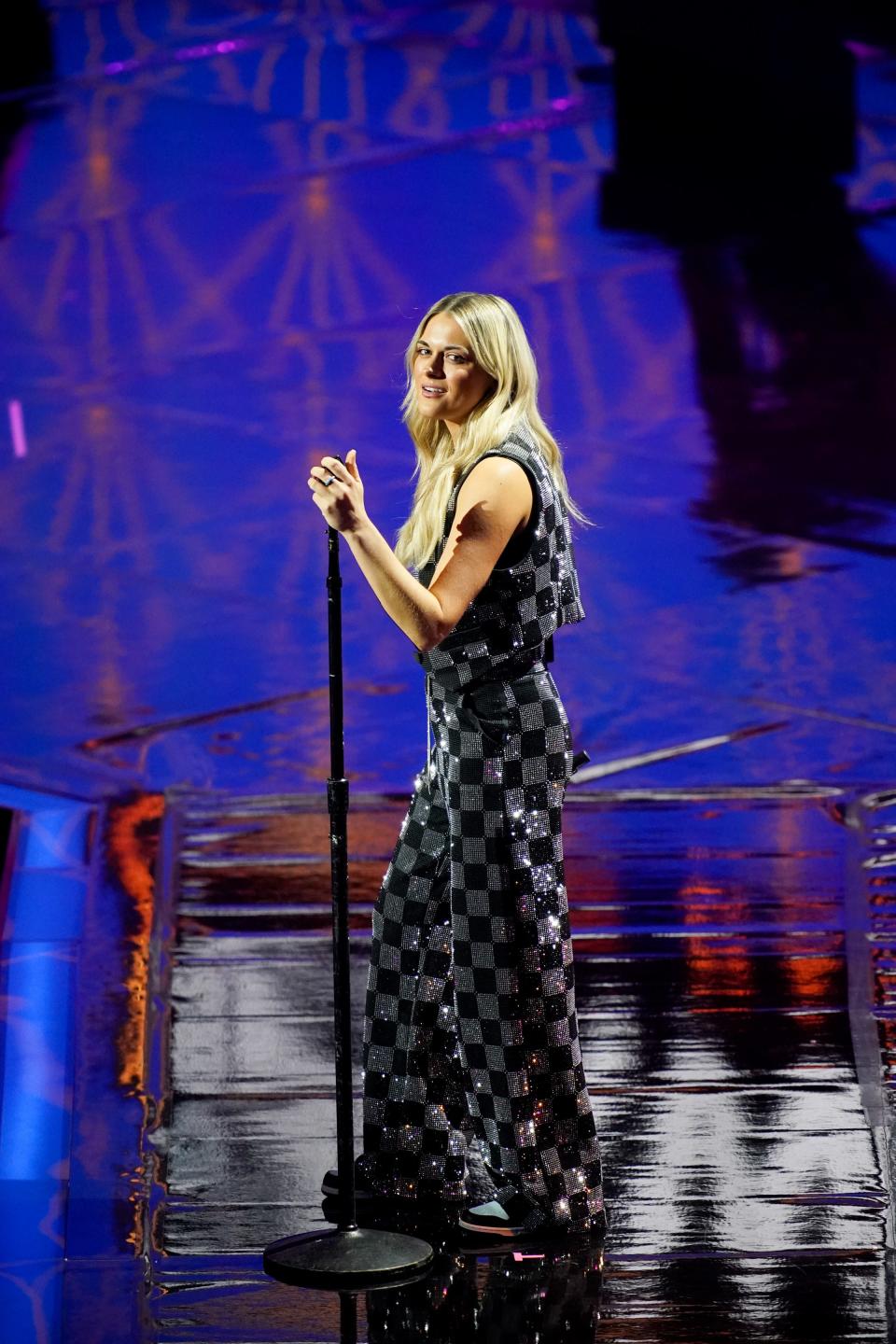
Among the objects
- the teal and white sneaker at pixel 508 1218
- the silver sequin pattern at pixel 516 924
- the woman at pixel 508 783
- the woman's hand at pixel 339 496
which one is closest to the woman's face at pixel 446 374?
the woman at pixel 508 783

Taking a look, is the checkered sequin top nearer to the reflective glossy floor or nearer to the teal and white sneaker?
the teal and white sneaker

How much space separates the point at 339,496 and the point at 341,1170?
3.29ft

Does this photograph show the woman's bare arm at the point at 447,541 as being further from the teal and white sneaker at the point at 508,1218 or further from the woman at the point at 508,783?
the teal and white sneaker at the point at 508,1218

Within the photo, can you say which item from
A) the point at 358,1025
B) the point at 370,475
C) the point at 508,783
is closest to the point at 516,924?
the point at 508,783

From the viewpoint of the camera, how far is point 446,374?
2912 mm

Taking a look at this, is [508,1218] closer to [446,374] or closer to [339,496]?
[339,496]

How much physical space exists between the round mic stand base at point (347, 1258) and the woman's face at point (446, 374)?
1258mm

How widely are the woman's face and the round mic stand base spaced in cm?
126

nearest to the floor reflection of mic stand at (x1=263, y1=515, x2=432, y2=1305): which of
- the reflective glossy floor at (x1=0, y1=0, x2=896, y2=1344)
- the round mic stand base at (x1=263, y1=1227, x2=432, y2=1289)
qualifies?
the round mic stand base at (x1=263, y1=1227, x2=432, y2=1289)

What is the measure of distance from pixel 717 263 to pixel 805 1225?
5609 mm

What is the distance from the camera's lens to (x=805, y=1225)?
290 centimetres

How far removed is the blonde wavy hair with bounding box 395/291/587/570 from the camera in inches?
114

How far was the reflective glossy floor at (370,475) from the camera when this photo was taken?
16.6 ft

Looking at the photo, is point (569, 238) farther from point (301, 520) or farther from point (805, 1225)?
point (805, 1225)
